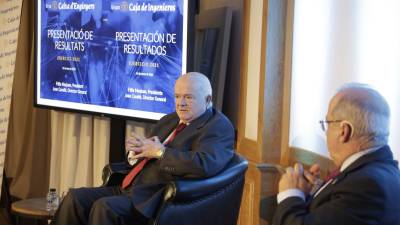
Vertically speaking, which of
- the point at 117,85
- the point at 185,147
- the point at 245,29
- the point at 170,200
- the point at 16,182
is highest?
the point at 245,29

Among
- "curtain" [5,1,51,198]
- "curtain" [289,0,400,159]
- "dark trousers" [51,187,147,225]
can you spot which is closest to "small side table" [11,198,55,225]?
"dark trousers" [51,187,147,225]

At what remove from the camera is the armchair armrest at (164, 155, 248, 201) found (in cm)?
281

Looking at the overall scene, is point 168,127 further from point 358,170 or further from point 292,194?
point 358,170

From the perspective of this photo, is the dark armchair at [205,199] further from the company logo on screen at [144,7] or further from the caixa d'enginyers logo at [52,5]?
the caixa d'enginyers logo at [52,5]

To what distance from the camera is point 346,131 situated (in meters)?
2.03

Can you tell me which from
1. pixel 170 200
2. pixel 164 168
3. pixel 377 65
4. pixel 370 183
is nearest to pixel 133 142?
pixel 164 168

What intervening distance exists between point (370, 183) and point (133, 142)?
146 centimetres

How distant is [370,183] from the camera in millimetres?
1957

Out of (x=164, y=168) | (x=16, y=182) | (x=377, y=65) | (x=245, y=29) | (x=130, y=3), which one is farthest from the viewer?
(x=16, y=182)

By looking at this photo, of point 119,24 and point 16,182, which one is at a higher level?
point 119,24

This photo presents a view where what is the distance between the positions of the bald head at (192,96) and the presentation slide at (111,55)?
50 centimetres

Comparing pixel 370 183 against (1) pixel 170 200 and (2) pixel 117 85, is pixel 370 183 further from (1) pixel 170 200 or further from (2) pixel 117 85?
(2) pixel 117 85

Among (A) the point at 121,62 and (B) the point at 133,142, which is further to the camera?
(A) the point at 121,62

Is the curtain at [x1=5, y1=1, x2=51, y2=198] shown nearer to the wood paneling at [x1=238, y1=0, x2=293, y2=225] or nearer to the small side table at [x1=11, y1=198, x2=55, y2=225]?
the small side table at [x1=11, y1=198, x2=55, y2=225]
